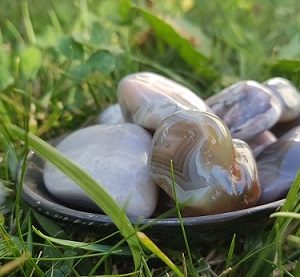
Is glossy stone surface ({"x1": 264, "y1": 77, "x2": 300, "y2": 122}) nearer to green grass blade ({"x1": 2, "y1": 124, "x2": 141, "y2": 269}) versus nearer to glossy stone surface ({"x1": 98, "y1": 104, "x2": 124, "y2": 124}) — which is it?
glossy stone surface ({"x1": 98, "y1": 104, "x2": 124, "y2": 124})

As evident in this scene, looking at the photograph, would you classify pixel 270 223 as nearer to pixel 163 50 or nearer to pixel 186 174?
pixel 186 174

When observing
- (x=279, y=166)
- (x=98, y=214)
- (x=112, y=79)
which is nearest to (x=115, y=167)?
(x=98, y=214)

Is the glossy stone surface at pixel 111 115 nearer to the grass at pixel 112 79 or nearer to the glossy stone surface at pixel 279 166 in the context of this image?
the grass at pixel 112 79

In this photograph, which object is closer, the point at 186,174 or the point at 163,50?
the point at 186,174

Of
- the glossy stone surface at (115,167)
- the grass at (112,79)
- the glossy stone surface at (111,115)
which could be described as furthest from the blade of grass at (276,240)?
the glossy stone surface at (111,115)

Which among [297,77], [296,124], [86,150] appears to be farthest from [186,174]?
[297,77]

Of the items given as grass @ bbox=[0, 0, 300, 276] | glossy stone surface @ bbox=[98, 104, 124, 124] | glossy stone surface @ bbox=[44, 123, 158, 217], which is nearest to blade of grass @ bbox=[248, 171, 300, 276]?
grass @ bbox=[0, 0, 300, 276]
